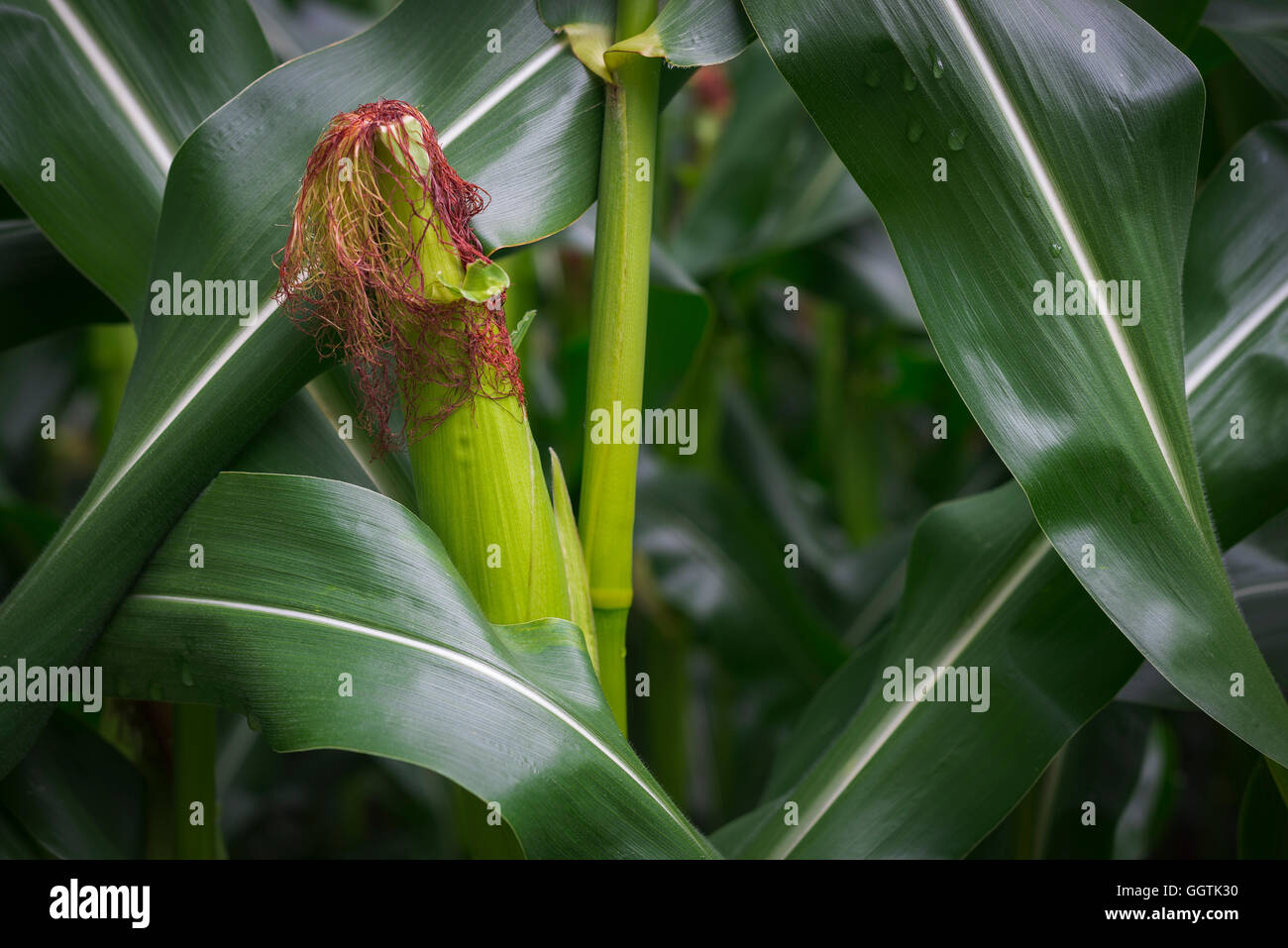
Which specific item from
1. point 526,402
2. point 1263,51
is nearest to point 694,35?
point 526,402

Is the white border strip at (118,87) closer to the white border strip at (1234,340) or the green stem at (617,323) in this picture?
the green stem at (617,323)

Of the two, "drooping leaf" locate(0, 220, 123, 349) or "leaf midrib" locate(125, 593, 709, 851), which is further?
"drooping leaf" locate(0, 220, 123, 349)

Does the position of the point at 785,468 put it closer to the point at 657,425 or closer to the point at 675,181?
the point at 657,425

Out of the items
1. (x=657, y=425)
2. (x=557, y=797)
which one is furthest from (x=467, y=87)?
(x=657, y=425)

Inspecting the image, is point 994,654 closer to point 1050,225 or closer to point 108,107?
point 1050,225
